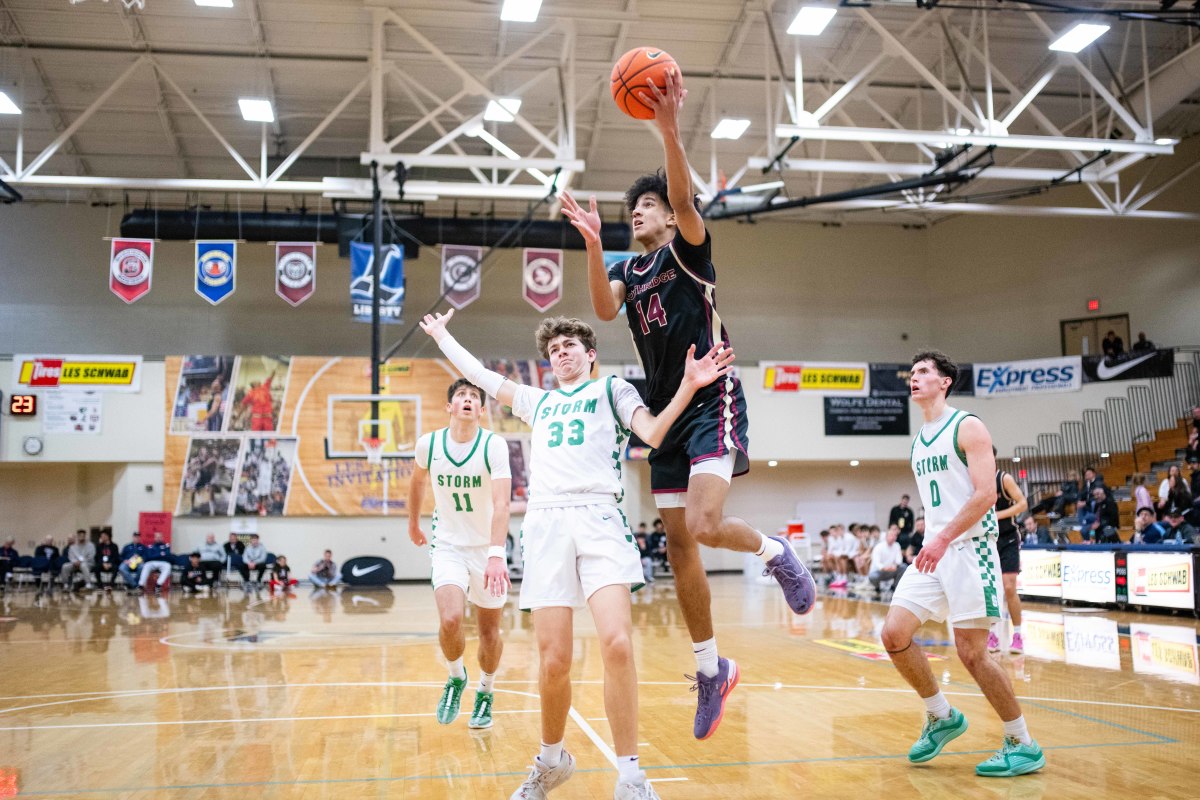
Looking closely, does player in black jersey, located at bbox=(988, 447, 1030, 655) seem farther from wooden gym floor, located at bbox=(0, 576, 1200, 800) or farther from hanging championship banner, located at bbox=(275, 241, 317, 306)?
hanging championship banner, located at bbox=(275, 241, 317, 306)

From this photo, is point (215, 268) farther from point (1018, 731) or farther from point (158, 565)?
point (1018, 731)

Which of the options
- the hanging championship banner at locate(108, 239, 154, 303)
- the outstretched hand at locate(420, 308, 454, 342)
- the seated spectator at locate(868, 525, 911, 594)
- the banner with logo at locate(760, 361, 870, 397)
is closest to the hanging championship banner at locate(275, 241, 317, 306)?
the hanging championship banner at locate(108, 239, 154, 303)

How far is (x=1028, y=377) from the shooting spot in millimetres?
23844

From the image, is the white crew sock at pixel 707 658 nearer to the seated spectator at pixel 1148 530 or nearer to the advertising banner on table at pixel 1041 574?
the seated spectator at pixel 1148 530

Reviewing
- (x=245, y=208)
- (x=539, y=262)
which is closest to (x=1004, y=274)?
(x=539, y=262)


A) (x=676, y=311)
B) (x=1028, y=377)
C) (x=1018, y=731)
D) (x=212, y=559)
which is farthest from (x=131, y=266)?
(x=1028, y=377)

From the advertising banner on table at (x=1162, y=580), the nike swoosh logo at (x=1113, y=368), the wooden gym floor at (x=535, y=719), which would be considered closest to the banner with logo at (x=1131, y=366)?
the nike swoosh logo at (x=1113, y=368)

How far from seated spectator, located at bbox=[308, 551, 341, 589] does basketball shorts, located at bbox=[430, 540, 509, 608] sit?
1736cm

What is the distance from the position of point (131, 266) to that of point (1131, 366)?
68.6 ft

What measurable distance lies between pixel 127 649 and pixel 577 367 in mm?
8513

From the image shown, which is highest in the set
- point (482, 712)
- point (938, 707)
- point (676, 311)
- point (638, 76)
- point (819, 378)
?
point (819, 378)

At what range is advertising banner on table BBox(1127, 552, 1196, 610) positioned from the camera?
13.0 metres

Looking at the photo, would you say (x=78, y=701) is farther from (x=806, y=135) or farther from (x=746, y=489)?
(x=746, y=489)

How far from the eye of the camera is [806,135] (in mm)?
15039
